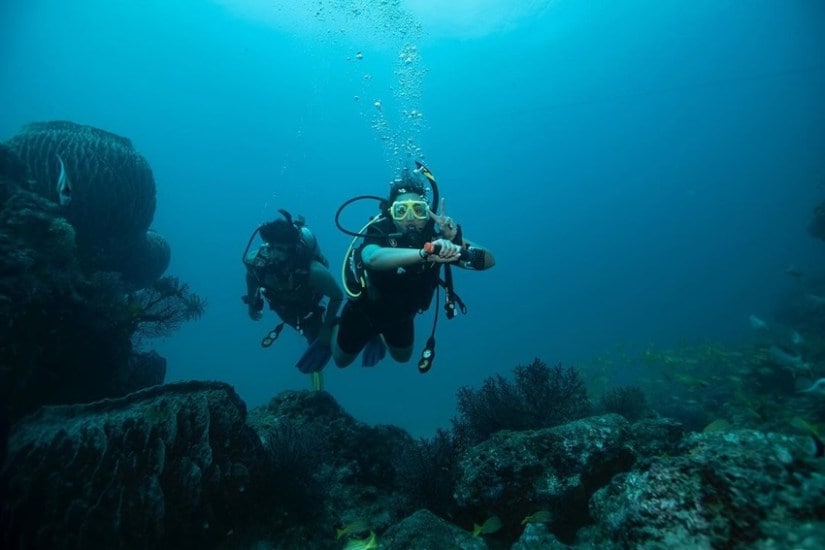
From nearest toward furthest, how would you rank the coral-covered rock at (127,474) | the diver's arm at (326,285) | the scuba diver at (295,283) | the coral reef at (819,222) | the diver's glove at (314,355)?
the coral-covered rock at (127,474), the scuba diver at (295,283), the diver's arm at (326,285), the diver's glove at (314,355), the coral reef at (819,222)

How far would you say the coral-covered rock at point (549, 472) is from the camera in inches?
145

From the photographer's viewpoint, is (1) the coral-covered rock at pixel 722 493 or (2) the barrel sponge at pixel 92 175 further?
(2) the barrel sponge at pixel 92 175

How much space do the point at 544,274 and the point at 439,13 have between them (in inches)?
3341

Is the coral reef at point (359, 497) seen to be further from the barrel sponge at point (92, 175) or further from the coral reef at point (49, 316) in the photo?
the barrel sponge at point (92, 175)

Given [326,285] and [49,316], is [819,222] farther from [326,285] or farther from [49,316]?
[49,316]

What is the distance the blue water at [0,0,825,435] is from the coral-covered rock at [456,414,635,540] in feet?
104

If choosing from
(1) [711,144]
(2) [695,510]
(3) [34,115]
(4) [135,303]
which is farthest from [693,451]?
(1) [711,144]

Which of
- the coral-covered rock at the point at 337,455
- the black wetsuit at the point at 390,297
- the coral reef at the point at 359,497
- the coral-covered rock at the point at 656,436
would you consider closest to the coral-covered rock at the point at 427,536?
the coral reef at the point at 359,497

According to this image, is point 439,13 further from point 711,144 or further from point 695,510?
point 711,144

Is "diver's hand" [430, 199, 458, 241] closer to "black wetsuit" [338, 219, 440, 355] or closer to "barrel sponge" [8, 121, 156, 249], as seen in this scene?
"black wetsuit" [338, 219, 440, 355]

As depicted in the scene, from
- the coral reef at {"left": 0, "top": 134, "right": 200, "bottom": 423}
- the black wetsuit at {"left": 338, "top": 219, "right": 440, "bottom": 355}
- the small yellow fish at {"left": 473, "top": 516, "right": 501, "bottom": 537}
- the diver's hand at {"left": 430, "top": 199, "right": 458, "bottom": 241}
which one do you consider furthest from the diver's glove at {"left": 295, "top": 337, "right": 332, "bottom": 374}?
the small yellow fish at {"left": 473, "top": 516, "right": 501, "bottom": 537}

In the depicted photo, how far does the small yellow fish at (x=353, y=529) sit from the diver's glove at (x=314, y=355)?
12.5ft

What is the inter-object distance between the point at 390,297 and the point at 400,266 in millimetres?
1363

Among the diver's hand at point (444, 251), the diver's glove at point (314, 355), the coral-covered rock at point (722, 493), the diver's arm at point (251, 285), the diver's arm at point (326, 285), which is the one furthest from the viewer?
the diver's arm at point (251, 285)
